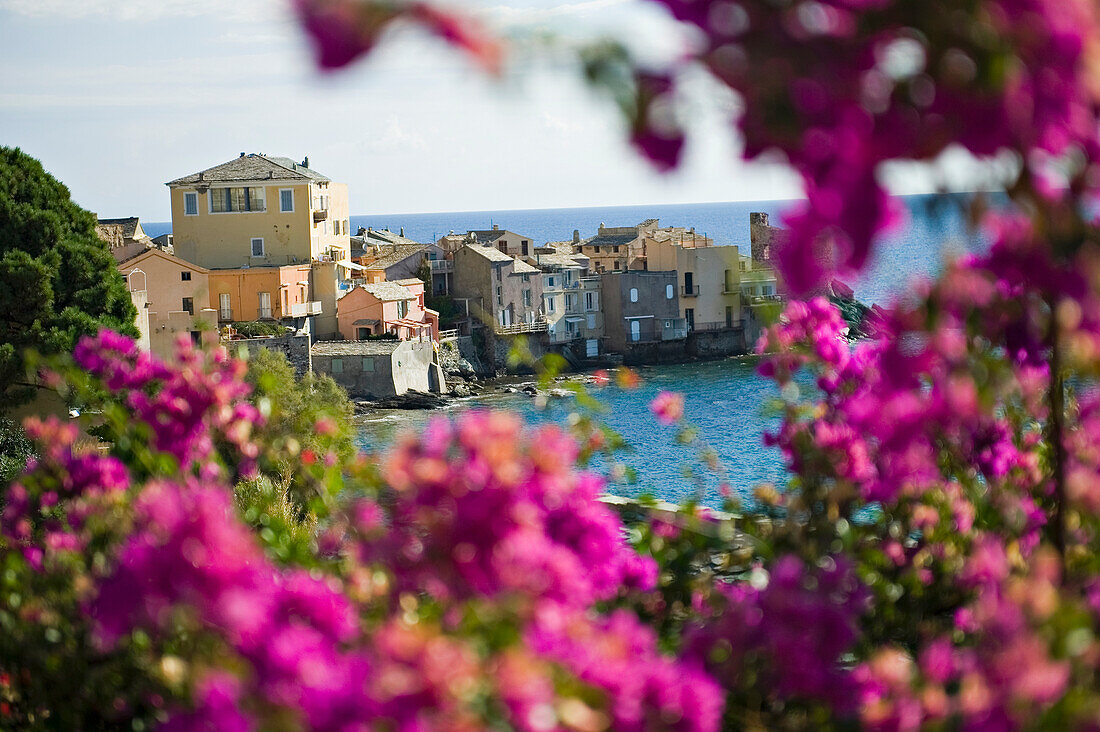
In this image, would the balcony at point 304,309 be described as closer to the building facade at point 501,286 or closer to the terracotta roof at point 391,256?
the terracotta roof at point 391,256

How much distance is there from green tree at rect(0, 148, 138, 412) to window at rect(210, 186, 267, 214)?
23.7 m

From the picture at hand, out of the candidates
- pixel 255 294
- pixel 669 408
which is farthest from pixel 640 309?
pixel 669 408

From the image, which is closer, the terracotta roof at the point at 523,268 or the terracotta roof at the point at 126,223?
the terracotta roof at the point at 523,268

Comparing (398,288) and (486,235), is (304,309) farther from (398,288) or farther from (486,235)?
(486,235)

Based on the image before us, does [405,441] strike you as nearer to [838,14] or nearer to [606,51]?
[606,51]

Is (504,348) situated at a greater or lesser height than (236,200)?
lesser

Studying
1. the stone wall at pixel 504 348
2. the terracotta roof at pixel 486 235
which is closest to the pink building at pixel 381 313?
the stone wall at pixel 504 348

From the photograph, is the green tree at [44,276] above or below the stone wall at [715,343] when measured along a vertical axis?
above

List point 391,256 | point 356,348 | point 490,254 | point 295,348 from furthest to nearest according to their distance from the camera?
point 391,256 → point 490,254 → point 356,348 → point 295,348

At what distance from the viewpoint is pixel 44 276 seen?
2675cm

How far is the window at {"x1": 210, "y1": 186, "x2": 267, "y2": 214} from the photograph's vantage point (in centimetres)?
5303

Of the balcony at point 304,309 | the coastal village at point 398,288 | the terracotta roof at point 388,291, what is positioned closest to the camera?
the coastal village at point 398,288

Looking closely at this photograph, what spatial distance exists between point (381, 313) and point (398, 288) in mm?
1997

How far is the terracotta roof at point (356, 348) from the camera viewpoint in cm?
4769
